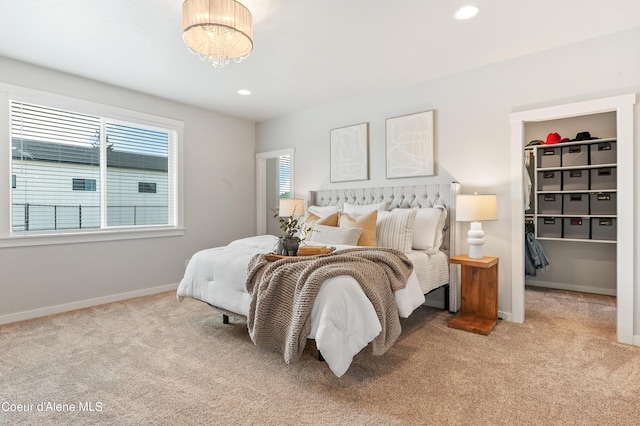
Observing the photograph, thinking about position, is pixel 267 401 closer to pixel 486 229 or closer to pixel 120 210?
pixel 486 229

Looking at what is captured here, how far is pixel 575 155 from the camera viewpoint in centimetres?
439

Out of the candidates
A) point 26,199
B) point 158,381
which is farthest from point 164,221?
point 158,381

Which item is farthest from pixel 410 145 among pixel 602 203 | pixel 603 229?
pixel 603 229

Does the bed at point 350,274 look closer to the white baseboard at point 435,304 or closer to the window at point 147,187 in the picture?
the white baseboard at point 435,304

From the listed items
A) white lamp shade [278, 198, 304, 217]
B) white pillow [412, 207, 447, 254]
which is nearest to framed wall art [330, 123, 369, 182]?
white lamp shade [278, 198, 304, 217]

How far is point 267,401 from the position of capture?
1.93 m

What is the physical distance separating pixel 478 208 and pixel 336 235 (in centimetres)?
133

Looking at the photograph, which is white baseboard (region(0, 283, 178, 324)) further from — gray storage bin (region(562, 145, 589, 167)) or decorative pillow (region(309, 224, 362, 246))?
gray storage bin (region(562, 145, 589, 167))

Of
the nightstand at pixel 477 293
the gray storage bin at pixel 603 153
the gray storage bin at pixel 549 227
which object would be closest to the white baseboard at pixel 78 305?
the nightstand at pixel 477 293

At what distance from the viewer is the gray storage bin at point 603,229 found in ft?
13.8

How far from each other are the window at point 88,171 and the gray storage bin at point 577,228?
5212 millimetres

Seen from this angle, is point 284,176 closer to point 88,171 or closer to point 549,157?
point 88,171

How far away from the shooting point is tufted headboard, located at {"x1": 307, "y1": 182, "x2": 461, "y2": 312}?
3592 millimetres

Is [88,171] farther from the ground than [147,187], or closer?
farther from the ground
